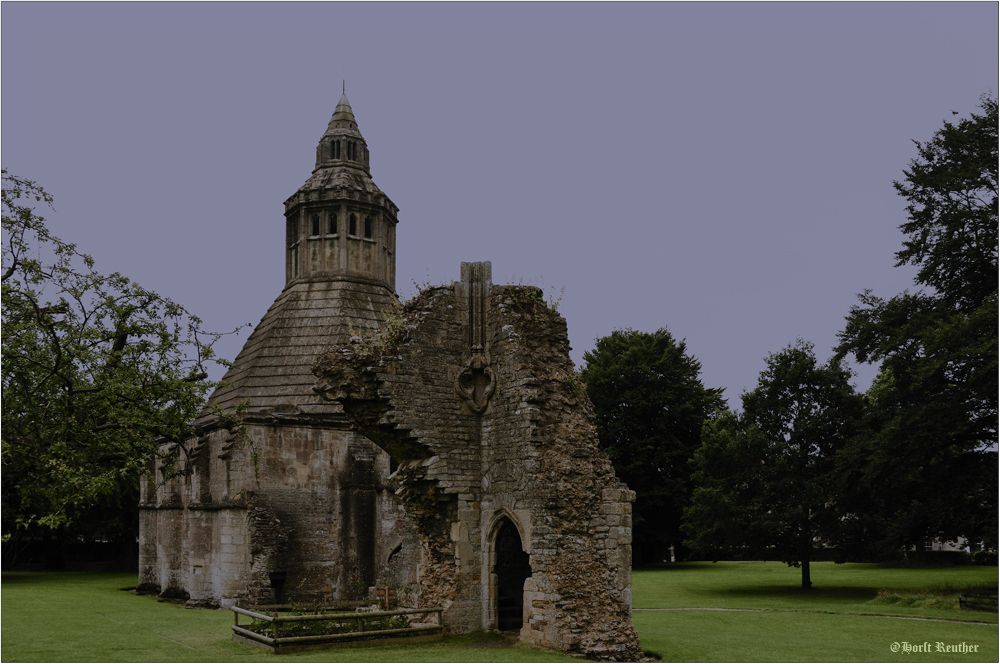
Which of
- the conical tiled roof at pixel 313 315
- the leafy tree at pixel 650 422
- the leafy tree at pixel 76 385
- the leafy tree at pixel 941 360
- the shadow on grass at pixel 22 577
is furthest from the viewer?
the leafy tree at pixel 650 422

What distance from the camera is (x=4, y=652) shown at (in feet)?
48.3

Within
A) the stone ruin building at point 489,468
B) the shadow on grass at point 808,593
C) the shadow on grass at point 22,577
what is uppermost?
the stone ruin building at point 489,468

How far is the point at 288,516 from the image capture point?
2622 cm

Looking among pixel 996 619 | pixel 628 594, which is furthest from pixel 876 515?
pixel 628 594

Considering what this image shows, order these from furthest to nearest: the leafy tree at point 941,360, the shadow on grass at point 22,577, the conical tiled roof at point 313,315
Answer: the shadow on grass at point 22,577 < the conical tiled roof at point 313,315 < the leafy tree at point 941,360

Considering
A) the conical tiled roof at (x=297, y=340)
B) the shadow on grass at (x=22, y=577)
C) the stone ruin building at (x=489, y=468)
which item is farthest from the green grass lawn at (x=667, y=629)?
the conical tiled roof at (x=297, y=340)

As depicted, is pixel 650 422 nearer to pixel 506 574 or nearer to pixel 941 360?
pixel 941 360

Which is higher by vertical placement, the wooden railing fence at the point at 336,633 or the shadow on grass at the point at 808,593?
the wooden railing fence at the point at 336,633

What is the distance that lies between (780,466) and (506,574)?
16280 mm

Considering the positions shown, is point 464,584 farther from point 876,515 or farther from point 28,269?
point 876,515

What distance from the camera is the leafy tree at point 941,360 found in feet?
78.2

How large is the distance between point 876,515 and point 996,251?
9.57 meters

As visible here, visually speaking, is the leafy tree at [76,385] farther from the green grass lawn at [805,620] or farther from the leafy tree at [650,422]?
the leafy tree at [650,422]

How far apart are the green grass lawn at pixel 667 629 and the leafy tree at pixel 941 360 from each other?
2.86 m
